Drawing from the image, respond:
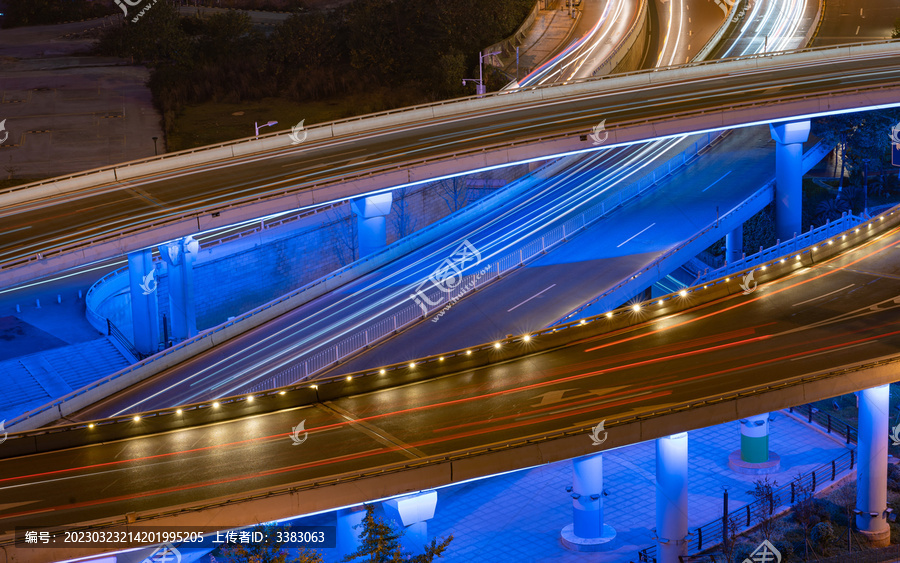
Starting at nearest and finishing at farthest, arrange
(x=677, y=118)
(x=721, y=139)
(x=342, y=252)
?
(x=677, y=118) < (x=342, y=252) < (x=721, y=139)

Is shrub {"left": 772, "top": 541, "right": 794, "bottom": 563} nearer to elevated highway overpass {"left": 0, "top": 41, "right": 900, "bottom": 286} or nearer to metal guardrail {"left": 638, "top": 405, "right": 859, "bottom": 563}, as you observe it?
metal guardrail {"left": 638, "top": 405, "right": 859, "bottom": 563}

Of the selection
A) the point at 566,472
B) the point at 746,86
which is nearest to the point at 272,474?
the point at 566,472

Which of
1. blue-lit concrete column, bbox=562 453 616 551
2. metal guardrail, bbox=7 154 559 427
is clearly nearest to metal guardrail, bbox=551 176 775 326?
blue-lit concrete column, bbox=562 453 616 551

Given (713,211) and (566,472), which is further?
(713,211)

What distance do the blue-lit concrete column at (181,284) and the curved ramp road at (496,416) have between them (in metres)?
21.0

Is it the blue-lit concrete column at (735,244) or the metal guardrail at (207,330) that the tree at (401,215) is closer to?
the metal guardrail at (207,330)

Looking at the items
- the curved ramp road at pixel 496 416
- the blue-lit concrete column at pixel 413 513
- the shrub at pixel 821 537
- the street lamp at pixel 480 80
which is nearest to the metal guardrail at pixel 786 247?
the curved ramp road at pixel 496 416

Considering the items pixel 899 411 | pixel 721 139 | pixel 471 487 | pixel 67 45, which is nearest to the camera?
pixel 471 487

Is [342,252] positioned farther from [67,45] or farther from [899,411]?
[67,45]

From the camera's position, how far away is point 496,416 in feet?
101

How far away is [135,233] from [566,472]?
789 inches

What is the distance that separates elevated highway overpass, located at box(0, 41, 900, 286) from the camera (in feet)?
138

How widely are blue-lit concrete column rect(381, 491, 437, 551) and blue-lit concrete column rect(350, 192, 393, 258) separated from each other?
865 inches

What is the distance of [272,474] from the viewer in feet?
90.0
